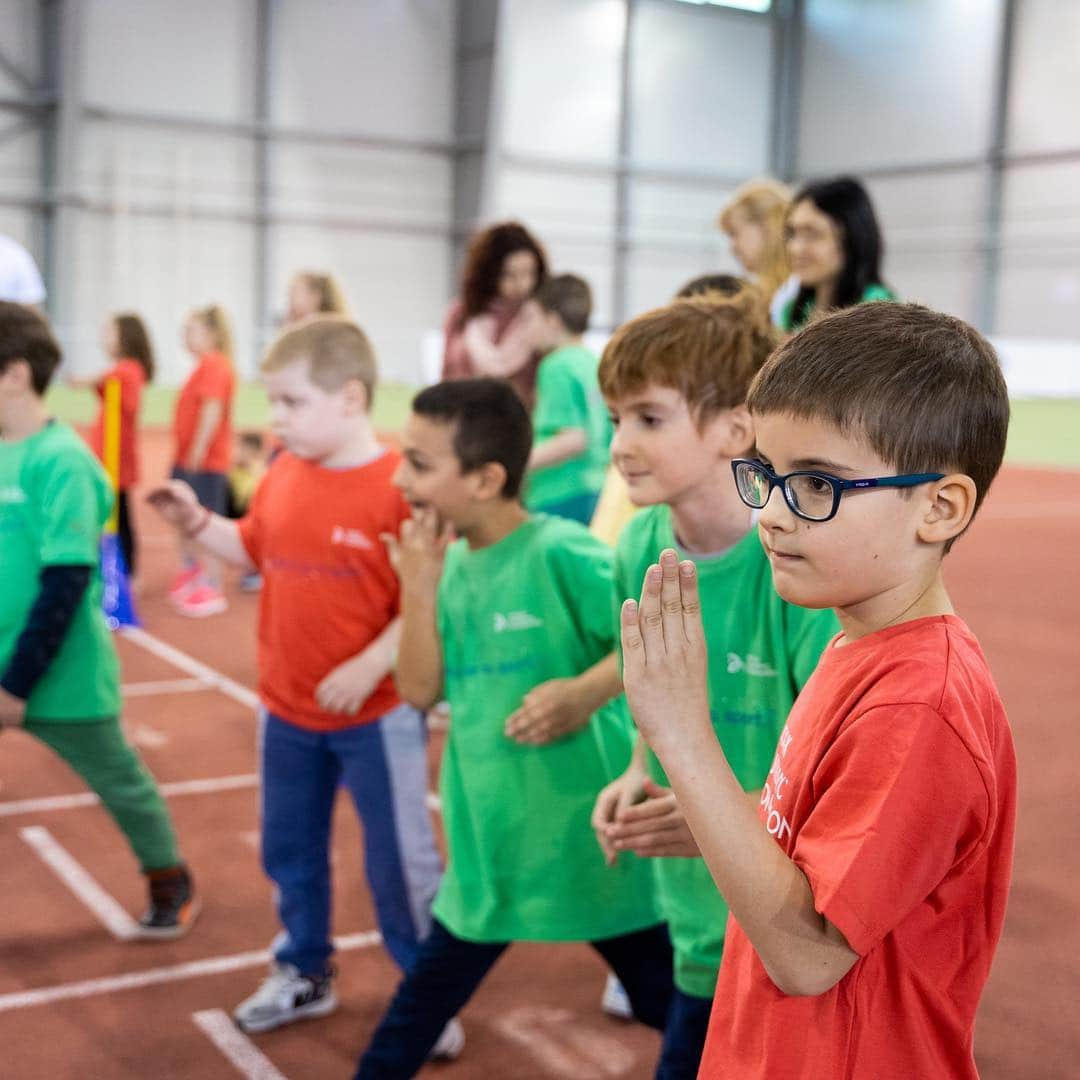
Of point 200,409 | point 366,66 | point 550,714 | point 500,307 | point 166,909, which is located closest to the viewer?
point 550,714

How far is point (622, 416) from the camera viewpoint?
7.77 feet

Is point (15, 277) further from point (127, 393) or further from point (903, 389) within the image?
point (903, 389)

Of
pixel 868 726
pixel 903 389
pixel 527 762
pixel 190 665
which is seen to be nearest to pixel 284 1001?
pixel 527 762

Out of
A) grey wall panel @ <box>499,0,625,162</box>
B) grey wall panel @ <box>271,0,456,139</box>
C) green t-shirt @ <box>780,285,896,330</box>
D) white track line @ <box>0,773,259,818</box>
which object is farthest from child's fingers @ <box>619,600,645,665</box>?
grey wall panel @ <box>499,0,625,162</box>

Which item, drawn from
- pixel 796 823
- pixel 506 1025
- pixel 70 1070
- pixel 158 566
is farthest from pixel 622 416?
pixel 158 566

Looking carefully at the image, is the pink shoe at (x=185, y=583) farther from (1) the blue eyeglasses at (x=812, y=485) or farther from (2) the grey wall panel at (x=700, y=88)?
(2) the grey wall panel at (x=700, y=88)

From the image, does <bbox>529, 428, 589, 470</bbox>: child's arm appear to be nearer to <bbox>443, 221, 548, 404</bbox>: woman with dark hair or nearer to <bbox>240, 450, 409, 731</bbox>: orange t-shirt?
<bbox>443, 221, 548, 404</bbox>: woman with dark hair

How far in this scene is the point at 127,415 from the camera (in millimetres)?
8727

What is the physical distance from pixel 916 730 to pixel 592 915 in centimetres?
139

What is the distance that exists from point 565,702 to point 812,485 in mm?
1199

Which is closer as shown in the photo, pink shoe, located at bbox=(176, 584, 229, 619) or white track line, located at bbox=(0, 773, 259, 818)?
white track line, located at bbox=(0, 773, 259, 818)

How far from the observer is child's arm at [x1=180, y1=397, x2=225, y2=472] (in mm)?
8422

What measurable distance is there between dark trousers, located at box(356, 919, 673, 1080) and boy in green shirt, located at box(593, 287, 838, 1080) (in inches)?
14.3

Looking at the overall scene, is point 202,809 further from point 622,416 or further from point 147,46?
point 147,46
